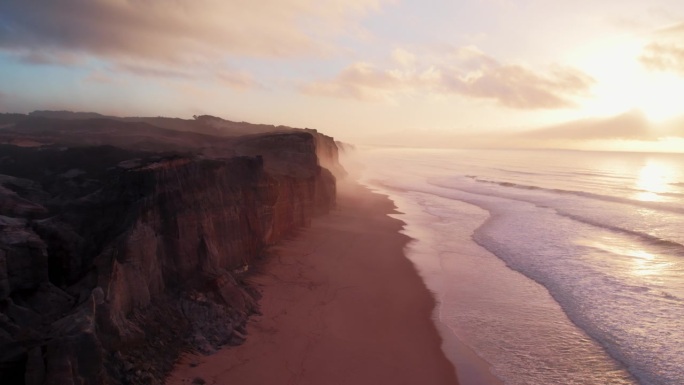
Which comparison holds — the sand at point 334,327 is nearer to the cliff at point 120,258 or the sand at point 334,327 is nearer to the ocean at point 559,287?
the cliff at point 120,258

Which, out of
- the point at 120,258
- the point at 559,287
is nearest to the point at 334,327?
the point at 120,258

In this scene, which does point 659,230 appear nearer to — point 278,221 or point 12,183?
point 278,221

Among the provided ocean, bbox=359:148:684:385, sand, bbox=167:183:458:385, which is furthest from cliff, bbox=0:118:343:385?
ocean, bbox=359:148:684:385

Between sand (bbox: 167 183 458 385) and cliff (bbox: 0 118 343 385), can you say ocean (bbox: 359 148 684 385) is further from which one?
→ cliff (bbox: 0 118 343 385)

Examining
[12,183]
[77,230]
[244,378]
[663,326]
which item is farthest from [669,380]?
[12,183]

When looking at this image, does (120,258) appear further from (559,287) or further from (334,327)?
(559,287)
